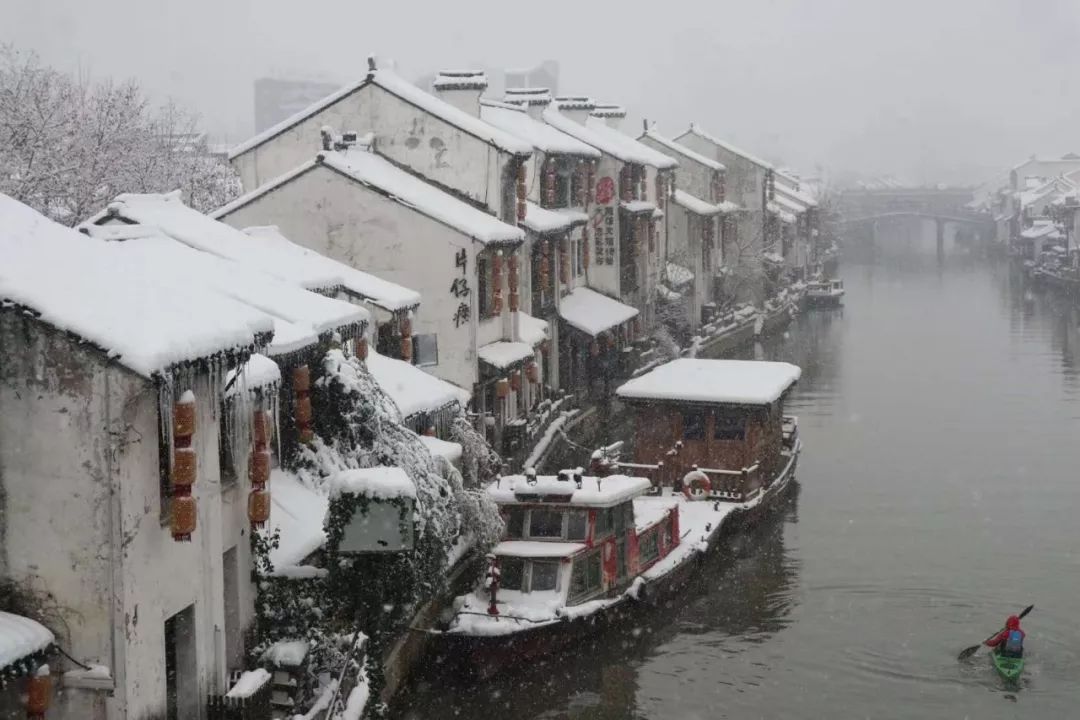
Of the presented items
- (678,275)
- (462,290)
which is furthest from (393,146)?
(678,275)

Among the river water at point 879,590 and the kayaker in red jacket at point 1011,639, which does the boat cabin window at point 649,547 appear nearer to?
the river water at point 879,590

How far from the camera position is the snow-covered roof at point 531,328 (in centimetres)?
3962

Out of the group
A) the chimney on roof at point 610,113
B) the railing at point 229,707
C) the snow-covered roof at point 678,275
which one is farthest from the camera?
the chimney on roof at point 610,113

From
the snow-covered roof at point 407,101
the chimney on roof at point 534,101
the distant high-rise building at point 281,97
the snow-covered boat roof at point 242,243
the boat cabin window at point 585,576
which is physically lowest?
the boat cabin window at point 585,576

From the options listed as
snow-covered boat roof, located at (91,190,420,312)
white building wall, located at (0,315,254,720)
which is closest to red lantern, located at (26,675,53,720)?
white building wall, located at (0,315,254,720)

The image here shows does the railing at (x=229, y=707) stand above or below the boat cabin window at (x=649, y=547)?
above

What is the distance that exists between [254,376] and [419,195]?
17.5 metres

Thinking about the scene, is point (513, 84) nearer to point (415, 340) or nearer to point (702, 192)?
point (702, 192)

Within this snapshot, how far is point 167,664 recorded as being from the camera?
16.7 metres

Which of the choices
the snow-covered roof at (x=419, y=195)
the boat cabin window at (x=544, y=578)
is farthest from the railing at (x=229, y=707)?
the snow-covered roof at (x=419, y=195)

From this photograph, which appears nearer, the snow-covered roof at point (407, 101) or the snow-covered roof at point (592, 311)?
the snow-covered roof at point (407, 101)

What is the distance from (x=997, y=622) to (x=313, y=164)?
59.7 feet

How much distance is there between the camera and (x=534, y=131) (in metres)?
47.2

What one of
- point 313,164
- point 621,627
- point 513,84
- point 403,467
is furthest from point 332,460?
point 513,84
